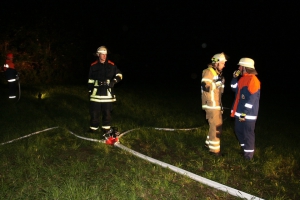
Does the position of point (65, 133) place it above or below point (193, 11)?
below

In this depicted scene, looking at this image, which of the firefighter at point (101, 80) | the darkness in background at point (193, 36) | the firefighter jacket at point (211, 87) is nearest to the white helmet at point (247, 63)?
the firefighter jacket at point (211, 87)

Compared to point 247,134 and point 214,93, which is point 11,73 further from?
point 247,134

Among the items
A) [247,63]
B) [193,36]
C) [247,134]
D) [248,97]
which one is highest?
[193,36]

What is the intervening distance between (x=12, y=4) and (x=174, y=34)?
48.9ft

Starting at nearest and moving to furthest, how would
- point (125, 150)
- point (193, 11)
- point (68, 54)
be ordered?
1. point (125, 150)
2. point (68, 54)
3. point (193, 11)

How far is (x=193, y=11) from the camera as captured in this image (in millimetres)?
24469

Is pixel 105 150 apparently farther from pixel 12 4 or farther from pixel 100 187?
pixel 12 4

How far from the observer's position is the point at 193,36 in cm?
2569

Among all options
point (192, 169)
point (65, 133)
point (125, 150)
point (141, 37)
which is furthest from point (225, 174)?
point (141, 37)

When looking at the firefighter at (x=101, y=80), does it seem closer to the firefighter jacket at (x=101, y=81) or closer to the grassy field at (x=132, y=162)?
the firefighter jacket at (x=101, y=81)

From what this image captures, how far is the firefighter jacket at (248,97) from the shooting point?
4820 mm

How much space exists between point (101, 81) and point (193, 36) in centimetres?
2103

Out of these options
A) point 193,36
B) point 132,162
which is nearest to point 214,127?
point 132,162

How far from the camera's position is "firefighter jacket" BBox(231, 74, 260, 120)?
4.82 meters
